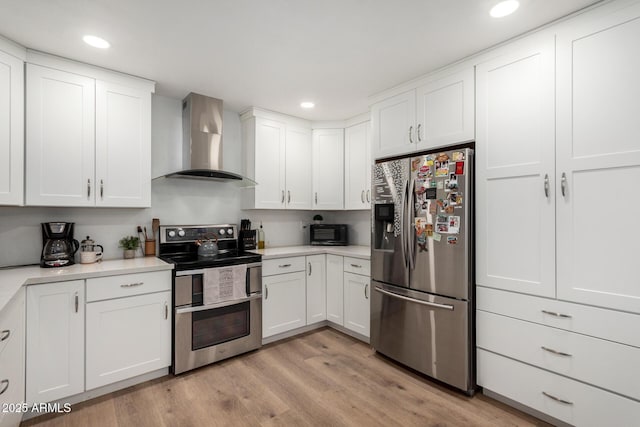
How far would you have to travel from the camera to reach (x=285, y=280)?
3.20 meters

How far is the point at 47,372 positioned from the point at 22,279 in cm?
62

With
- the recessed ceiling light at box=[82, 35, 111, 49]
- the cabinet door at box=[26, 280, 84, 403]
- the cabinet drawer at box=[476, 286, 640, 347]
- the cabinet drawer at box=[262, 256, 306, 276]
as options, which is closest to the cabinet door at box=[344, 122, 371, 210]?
the cabinet drawer at box=[262, 256, 306, 276]

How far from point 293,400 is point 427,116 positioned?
2417mm

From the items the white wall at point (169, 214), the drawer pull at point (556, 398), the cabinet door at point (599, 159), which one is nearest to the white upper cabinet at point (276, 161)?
the white wall at point (169, 214)

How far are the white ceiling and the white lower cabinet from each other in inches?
64.8

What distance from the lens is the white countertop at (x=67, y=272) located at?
178 centimetres

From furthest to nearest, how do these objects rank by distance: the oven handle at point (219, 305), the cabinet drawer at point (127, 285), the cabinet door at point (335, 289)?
1. the cabinet door at point (335, 289)
2. the oven handle at point (219, 305)
3. the cabinet drawer at point (127, 285)

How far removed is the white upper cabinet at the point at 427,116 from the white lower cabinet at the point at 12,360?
9.13ft

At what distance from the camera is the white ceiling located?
1744 mm

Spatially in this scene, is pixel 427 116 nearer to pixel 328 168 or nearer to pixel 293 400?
pixel 328 168

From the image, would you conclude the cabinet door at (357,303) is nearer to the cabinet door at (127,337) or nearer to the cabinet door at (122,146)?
the cabinet door at (127,337)

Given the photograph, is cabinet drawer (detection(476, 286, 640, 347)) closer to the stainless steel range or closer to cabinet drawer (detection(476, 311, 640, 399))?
cabinet drawer (detection(476, 311, 640, 399))

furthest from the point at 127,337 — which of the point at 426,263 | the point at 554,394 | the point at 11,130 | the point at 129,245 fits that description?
the point at 554,394

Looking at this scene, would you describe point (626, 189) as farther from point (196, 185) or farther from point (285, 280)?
point (196, 185)
